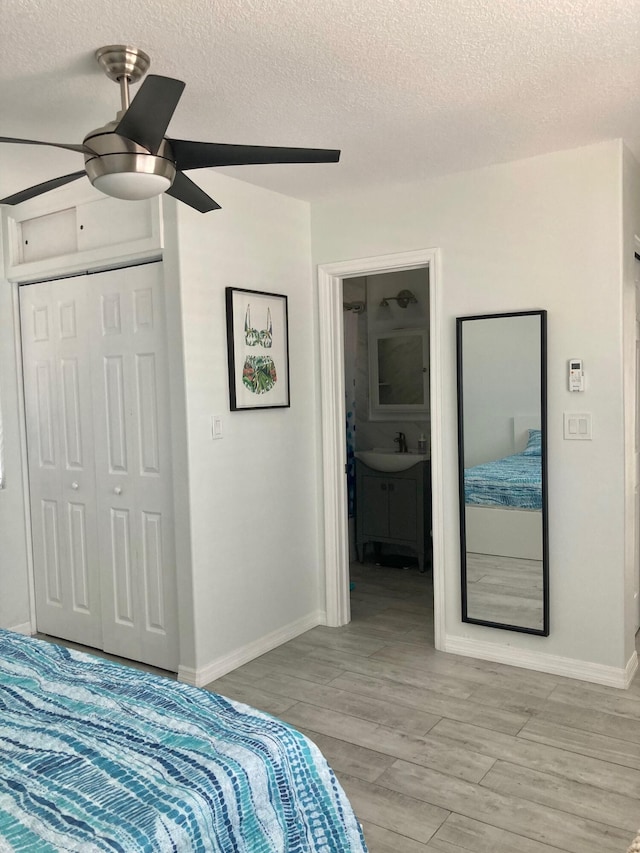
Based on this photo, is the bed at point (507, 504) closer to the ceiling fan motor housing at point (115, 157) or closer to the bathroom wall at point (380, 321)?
the bathroom wall at point (380, 321)

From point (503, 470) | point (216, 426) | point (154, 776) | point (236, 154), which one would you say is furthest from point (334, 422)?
point (154, 776)

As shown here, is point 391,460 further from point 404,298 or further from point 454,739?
point 454,739

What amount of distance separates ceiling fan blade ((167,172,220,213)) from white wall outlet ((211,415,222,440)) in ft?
4.14

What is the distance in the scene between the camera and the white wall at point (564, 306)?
3270 mm

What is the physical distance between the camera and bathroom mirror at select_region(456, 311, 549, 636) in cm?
346

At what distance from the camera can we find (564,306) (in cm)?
338

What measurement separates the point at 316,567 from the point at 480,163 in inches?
94.5

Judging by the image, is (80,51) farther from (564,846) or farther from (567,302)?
(564,846)

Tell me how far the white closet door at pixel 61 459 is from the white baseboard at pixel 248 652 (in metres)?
0.76

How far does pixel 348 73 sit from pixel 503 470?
201cm

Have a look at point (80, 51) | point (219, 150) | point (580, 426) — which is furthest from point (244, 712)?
point (580, 426)

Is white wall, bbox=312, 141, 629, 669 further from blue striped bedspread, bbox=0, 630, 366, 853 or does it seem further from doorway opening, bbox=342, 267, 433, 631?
blue striped bedspread, bbox=0, 630, 366, 853

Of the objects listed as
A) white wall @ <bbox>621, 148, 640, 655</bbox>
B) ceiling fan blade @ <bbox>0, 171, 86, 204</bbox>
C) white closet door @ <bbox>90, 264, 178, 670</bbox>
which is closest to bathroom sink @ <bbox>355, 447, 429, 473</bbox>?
white wall @ <bbox>621, 148, 640, 655</bbox>

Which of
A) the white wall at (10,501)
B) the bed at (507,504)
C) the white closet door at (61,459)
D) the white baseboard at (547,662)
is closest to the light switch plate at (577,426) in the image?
the bed at (507,504)
